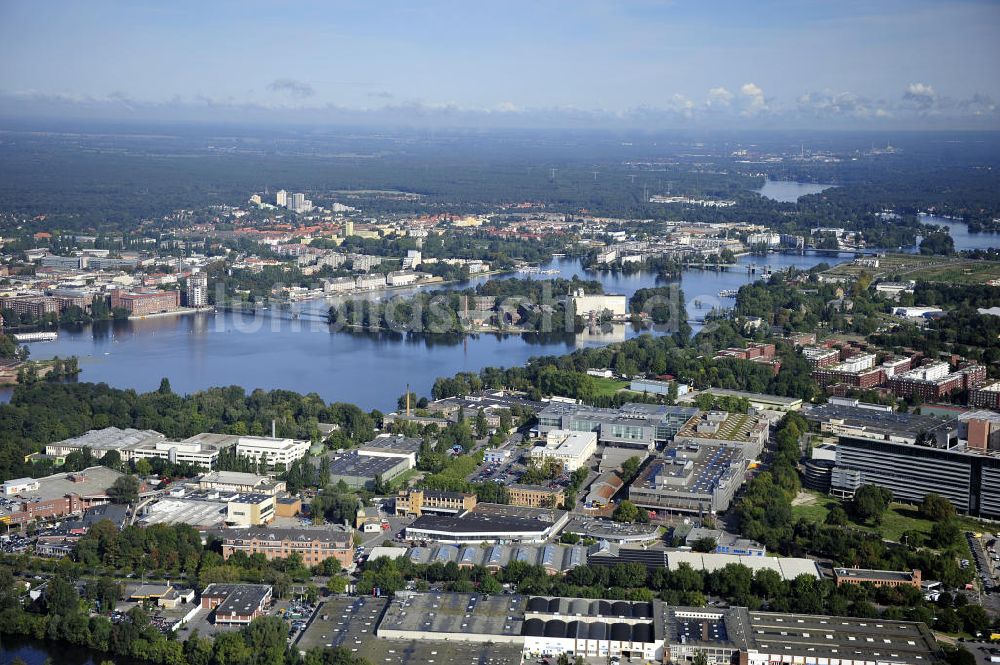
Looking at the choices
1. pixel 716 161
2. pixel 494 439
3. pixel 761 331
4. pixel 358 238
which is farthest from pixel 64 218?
pixel 716 161

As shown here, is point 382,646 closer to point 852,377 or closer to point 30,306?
point 852,377

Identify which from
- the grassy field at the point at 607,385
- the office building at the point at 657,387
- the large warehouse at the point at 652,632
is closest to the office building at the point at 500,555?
the large warehouse at the point at 652,632

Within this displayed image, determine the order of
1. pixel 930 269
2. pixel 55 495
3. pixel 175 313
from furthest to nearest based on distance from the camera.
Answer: pixel 930 269, pixel 175 313, pixel 55 495

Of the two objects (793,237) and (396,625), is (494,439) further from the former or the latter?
(793,237)

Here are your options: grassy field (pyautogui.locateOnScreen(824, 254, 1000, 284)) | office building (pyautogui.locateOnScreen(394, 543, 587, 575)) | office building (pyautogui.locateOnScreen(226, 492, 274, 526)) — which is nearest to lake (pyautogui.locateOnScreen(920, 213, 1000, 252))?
grassy field (pyautogui.locateOnScreen(824, 254, 1000, 284))

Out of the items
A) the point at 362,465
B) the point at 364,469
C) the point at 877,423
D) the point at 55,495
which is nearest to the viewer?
the point at 55,495

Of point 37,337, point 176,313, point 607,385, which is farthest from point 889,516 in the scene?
point 176,313
